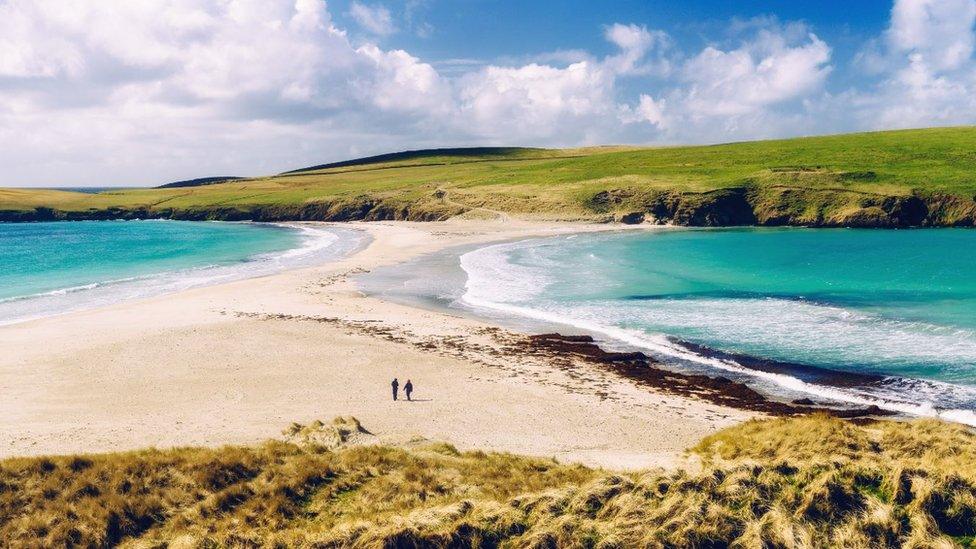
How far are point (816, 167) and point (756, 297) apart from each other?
81.2 meters

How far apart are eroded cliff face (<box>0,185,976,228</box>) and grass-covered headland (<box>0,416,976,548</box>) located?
289 ft

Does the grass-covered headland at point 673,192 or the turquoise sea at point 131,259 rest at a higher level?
the grass-covered headland at point 673,192

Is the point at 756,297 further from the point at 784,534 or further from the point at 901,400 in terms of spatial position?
the point at 784,534

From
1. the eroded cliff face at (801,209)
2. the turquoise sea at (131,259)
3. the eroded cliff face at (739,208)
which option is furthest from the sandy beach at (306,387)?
the eroded cliff face at (801,209)

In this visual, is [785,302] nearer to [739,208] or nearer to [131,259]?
[739,208]

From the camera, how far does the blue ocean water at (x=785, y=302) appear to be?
85.5ft

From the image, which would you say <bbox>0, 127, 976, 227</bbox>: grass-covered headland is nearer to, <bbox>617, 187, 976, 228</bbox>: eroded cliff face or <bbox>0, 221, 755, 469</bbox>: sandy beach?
<bbox>617, 187, 976, 228</bbox>: eroded cliff face

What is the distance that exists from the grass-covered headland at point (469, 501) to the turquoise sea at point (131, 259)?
32.8 metres

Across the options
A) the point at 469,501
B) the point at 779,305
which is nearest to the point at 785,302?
the point at 779,305

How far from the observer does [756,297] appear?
41.9 metres

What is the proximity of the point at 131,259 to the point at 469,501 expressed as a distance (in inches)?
2783

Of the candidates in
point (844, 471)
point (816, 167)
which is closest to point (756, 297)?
point (844, 471)

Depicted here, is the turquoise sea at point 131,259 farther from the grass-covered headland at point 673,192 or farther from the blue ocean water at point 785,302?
the grass-covered headland at point 673,192

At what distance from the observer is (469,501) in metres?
12.0
